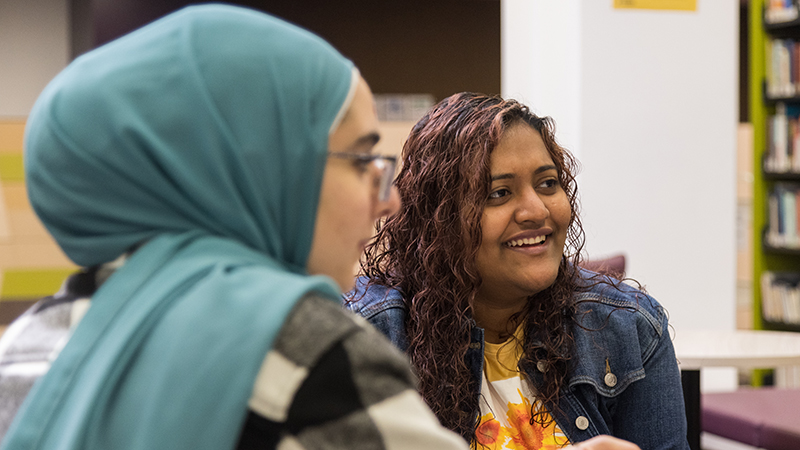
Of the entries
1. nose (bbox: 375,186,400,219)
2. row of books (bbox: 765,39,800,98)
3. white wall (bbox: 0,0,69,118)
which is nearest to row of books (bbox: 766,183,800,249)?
row of books (bbox: 765,39,800,98)

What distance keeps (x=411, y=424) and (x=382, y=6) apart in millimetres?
4419

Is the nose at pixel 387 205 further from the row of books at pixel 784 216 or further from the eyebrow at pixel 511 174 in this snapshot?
the row of books at pixel 784 216

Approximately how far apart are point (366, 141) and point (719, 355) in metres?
1.40

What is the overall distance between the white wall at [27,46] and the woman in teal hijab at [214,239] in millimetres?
4339

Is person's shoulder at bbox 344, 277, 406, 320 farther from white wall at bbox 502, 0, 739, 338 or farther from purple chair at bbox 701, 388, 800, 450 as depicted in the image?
white wall at bbox 502, 0, 739, 338

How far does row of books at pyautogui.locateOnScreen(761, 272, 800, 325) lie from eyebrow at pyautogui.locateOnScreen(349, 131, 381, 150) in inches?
147

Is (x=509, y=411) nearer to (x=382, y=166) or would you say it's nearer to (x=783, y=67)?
(x=382, y=166)

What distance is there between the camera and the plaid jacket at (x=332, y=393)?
559 millimetres

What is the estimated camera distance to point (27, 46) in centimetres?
451

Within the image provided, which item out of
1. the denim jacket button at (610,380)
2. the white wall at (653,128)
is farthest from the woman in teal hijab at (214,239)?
the white wall at (653,128)

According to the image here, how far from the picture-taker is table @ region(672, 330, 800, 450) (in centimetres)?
179

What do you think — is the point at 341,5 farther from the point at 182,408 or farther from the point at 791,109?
the point at 182,408

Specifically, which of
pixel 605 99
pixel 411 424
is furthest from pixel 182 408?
pixel 605 99

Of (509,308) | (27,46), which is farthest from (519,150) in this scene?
(27,46)
